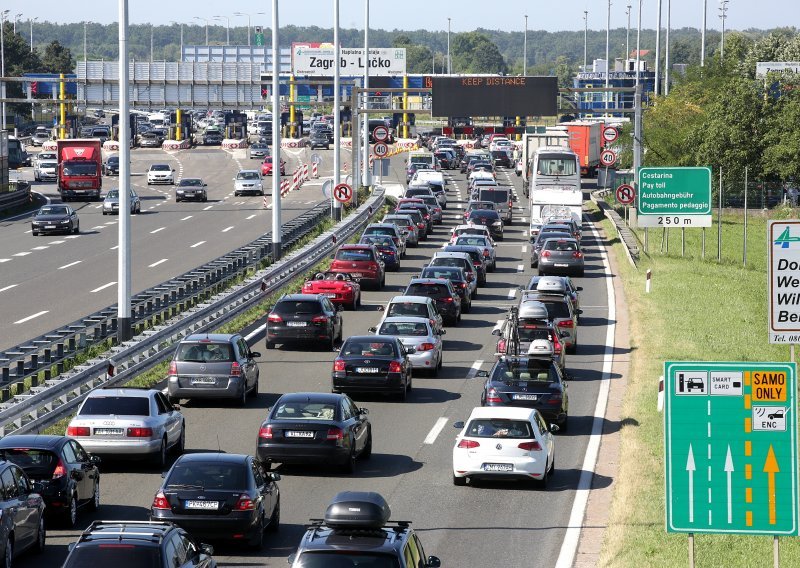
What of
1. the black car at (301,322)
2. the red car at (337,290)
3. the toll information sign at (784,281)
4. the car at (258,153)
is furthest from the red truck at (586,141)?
the toll information sign at (784,281)

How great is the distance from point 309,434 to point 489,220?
4557 cm

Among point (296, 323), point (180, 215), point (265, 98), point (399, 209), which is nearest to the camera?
point (296, 323)

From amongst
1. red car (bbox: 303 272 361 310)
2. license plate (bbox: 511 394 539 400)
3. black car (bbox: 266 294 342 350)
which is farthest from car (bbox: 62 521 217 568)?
red car (bbox: 303 272 361 310)

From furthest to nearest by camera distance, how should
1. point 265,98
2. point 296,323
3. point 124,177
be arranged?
point 265,98
point 296,323
point 124,177

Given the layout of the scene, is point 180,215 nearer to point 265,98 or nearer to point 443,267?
point 443,267

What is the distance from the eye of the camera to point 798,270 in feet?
46.3

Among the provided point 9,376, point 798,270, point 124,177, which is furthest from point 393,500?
point 124,177

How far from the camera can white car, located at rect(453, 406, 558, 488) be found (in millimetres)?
23797

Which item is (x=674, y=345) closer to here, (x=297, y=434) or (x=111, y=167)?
(x=297, y=434)

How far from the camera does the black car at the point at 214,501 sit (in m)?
19.1

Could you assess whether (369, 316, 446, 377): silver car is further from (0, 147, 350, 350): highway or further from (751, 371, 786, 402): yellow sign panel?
(751, 371, 786, 402): yellow sign panel

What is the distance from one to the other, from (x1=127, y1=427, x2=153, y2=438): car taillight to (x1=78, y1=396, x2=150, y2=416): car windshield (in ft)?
1.03

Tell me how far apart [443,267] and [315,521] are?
31010 millimetres

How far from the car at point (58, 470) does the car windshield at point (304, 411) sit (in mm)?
3877
